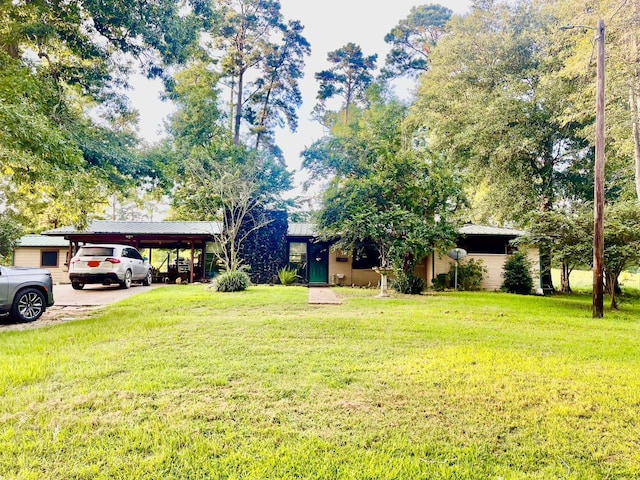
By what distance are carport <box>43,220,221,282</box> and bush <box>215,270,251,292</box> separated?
445 cm

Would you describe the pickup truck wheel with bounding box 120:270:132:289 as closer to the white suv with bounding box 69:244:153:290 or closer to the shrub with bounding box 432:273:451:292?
the white suv with bounding box 69:244:153:290

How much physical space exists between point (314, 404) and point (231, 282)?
8678 mm

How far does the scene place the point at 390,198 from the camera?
12.3 m

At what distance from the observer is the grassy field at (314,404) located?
2113mm

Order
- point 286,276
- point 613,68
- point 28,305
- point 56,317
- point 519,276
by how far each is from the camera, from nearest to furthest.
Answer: point 28,305 < point 56,317 < point 613,68 < point 519,276 < point 286,276

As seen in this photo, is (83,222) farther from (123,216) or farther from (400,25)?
(123,216)

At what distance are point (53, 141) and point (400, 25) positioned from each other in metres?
21.6

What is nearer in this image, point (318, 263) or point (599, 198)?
point (599, 198)

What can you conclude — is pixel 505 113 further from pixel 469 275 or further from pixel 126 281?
pixel 126 281

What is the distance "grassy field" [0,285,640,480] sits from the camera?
2.11m

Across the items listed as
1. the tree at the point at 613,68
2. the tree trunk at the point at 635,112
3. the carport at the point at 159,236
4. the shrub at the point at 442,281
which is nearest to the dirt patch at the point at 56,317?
the carport at the point at 159,236

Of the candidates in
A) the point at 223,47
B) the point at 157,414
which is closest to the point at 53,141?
the point at 157,414

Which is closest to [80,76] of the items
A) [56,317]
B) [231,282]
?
[231,282]

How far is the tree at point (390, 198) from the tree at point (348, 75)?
10876 mm
